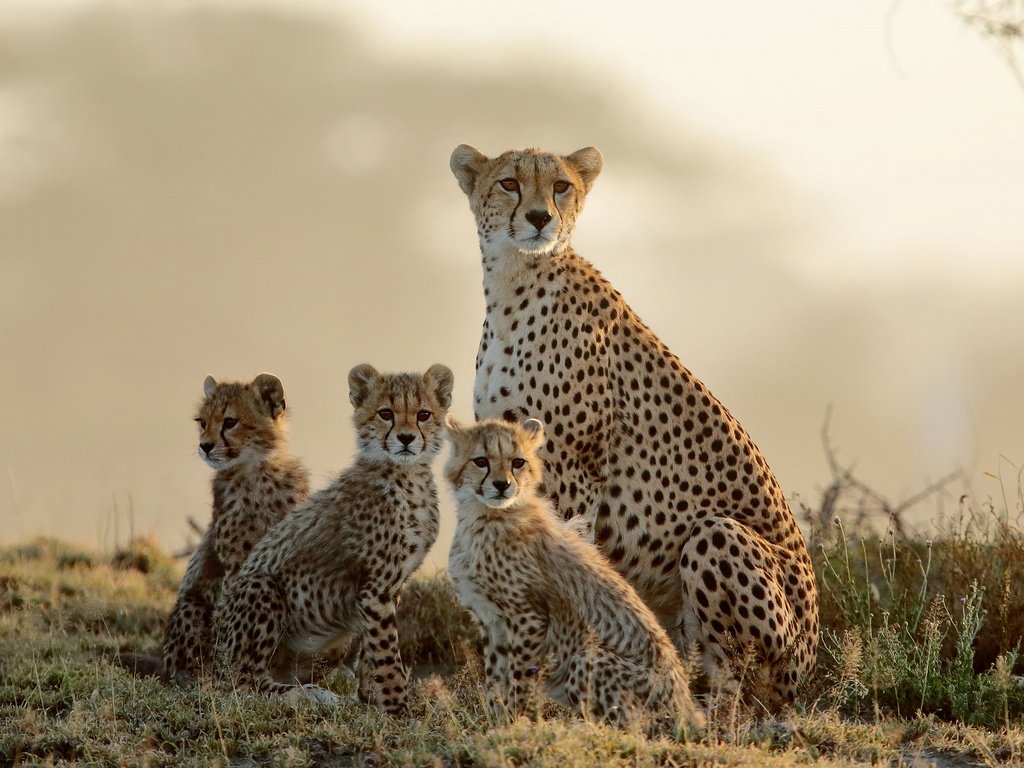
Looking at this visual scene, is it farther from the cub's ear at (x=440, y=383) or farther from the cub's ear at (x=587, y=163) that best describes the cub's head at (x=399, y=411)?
the cub's ear at (x=587, y=163)

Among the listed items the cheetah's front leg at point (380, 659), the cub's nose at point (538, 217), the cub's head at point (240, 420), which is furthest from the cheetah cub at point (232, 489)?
the cub's nose at point (538, 217)

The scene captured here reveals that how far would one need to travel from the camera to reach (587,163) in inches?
247

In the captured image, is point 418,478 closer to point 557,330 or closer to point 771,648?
point 557,330

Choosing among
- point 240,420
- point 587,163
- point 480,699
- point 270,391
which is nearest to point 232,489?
point 240,420

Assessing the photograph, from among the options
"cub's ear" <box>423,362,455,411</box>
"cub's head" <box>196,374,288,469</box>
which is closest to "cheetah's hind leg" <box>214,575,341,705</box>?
"cub's head" <box>196,374,288,469</box>

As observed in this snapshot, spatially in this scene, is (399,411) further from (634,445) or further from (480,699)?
(480,699)

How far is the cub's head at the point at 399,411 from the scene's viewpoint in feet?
18.3

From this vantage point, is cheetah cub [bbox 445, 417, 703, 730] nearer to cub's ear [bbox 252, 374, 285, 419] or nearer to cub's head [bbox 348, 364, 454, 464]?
cub's head [bbox 348, 364, 454, 464]

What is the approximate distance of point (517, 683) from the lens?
4.93 metres

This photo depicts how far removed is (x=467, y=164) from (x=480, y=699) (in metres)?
2.49

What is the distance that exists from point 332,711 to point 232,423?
4.95 ft

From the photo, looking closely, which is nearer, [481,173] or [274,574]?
[274,574]

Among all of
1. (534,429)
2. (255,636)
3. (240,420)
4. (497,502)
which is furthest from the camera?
(240,420)

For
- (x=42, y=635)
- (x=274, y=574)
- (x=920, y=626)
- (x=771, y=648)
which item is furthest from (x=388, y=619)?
(x=920, y=626)
